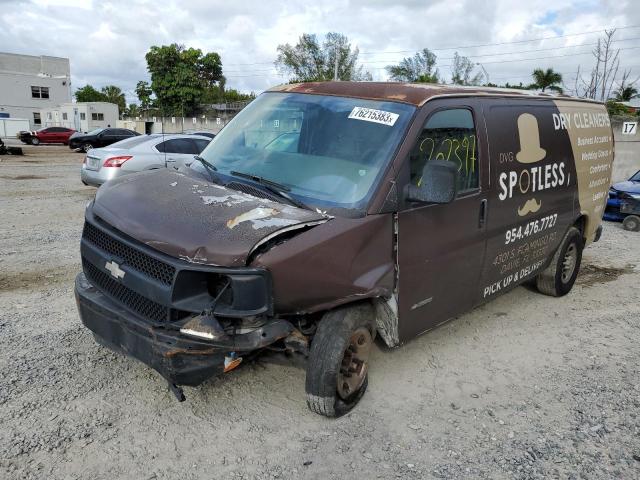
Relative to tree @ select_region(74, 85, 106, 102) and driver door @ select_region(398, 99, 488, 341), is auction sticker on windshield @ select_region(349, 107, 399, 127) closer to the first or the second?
driver door @ select_region(398, 99, 488, 341)

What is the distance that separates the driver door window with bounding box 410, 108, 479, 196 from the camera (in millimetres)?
3621

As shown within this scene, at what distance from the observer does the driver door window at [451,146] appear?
3621 millimetres

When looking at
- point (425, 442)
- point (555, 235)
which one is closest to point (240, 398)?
point (425, 442)

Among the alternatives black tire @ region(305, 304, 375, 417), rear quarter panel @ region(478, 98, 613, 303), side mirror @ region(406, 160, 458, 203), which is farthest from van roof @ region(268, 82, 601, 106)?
black tire @ region(305, 304, 375, 417)

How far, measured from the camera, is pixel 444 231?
3814mm

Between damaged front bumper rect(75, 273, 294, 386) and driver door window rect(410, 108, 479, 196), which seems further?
driver door window rect(410, 108, 479, 196)

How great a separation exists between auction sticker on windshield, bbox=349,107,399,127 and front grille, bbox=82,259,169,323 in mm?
1831

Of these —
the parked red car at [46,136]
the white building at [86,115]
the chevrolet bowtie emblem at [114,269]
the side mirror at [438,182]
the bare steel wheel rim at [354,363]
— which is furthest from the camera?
the white building at [86,115]

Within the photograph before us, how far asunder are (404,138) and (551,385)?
2212mm

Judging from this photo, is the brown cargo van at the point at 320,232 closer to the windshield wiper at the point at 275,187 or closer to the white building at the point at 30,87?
the windshield wiper at the point at 275,187

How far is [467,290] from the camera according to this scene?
4.23 meters

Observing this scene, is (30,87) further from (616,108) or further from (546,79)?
(616,108)

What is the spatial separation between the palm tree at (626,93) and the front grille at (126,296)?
26.9 meters

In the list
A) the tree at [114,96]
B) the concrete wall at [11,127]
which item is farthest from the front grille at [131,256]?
the tree at [114,96]
